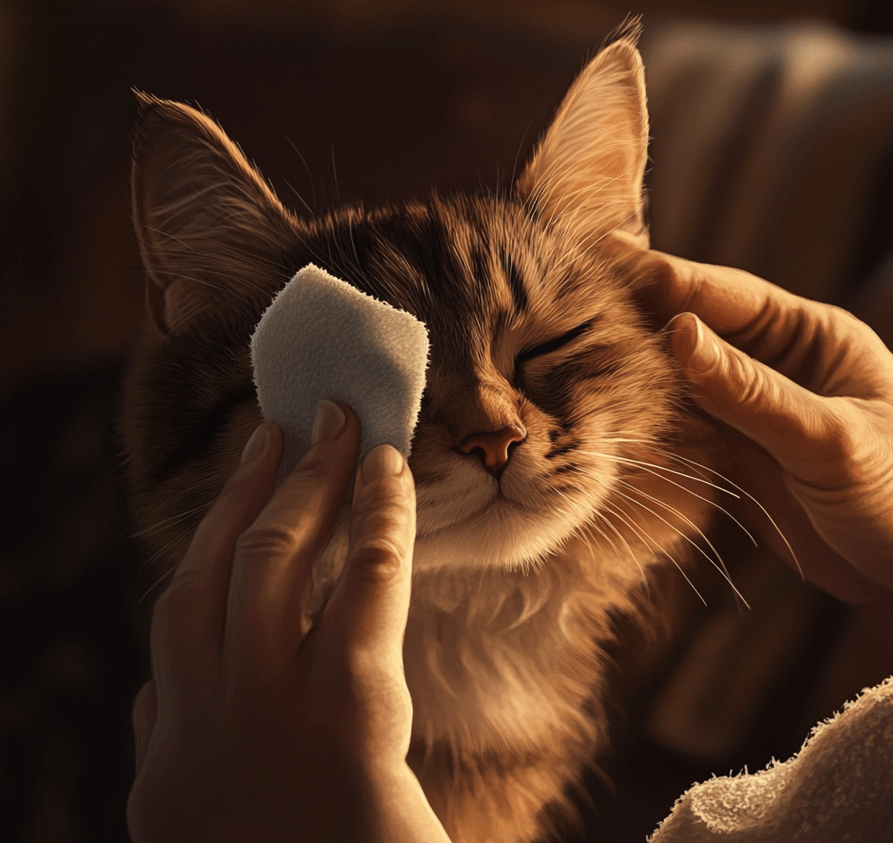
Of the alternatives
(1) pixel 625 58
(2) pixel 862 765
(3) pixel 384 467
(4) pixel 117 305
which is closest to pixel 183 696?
(3) pixel 384 467

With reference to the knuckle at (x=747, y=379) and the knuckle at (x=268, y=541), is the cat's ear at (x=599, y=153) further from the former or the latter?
the knuckle at (x=268, y=541)

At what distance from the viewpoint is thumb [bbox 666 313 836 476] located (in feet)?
1.91

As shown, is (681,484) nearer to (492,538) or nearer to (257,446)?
(492,538)

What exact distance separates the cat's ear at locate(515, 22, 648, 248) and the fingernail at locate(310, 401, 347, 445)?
0.96 feet

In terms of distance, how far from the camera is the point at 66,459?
63cm

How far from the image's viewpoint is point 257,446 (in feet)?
1.70

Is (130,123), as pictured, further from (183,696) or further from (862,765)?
(862,765)

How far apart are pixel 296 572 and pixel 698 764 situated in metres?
0.52

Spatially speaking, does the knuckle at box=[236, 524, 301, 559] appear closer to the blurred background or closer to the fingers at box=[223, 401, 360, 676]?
the fingers at box=[223, 401, 360, 676]

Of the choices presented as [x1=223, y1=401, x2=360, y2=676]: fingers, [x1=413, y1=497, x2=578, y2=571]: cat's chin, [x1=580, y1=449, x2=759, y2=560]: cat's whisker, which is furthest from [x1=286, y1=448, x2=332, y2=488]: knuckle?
[x1=580, y1=449, x2=759, y2=560]: cat's whisker

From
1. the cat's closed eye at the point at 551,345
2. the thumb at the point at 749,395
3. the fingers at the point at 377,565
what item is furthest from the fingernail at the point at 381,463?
the thumb at the point at 749,395

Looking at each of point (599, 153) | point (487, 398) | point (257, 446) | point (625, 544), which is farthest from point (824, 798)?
point (599, 153)

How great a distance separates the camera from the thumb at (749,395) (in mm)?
581

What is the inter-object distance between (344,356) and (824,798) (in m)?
0.45
